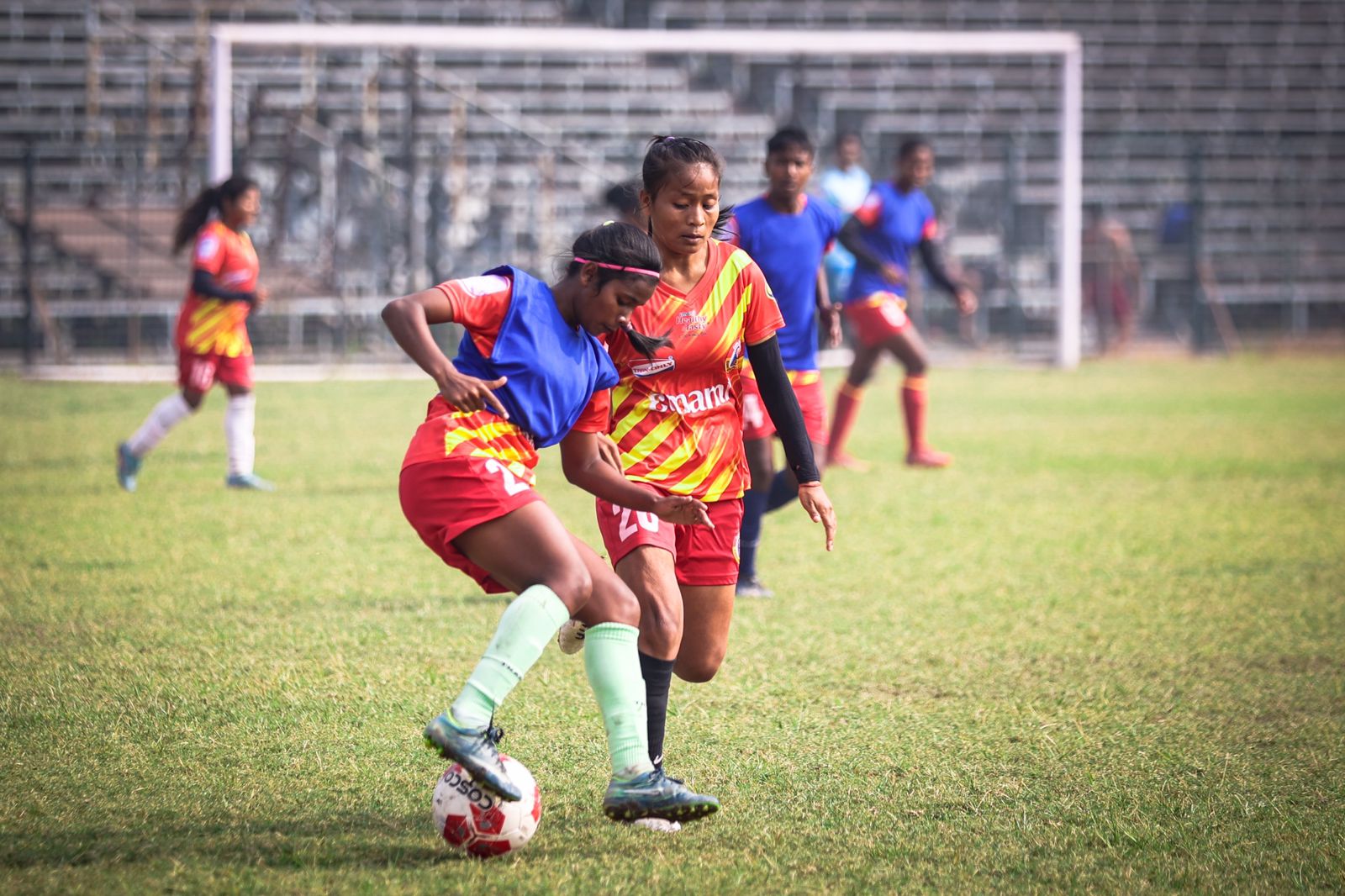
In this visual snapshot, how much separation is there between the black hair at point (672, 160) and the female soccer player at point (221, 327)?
6288 millimetres

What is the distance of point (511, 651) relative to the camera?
11.5 feet

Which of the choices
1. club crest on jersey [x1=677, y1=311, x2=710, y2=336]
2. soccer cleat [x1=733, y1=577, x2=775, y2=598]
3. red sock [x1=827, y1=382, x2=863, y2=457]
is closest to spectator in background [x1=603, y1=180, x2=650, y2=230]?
club crest on jersey [x1=677, y1=311, x2=710, y2=336]

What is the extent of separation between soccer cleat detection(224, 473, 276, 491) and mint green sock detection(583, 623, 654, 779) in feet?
22.0

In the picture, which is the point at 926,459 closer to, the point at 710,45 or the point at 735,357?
the point at 735,357

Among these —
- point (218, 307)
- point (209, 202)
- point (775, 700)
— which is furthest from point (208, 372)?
point (775, 700)

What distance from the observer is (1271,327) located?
23.7 metres

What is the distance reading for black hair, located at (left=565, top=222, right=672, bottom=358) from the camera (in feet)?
12.5

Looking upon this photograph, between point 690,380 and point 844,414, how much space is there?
6800mm

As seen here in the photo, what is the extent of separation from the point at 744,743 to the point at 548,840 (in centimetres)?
103

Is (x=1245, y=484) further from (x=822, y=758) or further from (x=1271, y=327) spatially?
(x=1271, y=327)

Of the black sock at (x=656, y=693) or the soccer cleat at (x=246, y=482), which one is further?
the soccer cleat at (x=246, y=482)

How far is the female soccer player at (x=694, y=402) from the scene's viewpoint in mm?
4234

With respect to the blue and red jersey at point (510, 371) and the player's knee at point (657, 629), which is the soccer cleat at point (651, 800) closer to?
the player's knee at point (657, 629)

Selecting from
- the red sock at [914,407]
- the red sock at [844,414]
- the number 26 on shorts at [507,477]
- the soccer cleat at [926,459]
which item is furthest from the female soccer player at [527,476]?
the soccer cleat at [926,459]
